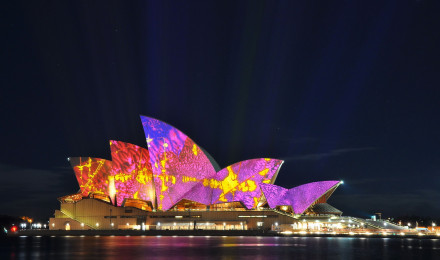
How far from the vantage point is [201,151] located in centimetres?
6731

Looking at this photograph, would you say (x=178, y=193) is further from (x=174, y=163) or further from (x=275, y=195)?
(x=275, y=195)

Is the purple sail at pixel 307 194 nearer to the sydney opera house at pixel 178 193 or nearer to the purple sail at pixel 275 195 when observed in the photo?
the sydney opera house at pixel 178 193

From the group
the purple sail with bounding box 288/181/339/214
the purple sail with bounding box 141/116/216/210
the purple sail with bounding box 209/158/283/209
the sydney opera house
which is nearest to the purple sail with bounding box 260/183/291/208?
the sydney opera house

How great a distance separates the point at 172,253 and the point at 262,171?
113ft

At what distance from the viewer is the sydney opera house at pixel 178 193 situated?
221 feet

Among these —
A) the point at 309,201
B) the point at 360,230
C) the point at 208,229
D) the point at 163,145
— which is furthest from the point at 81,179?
the point at 360,230

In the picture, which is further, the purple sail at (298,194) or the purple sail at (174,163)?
the purple sail at (298,194)

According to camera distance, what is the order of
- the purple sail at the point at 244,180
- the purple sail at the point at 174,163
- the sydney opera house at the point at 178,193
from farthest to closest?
the purple sail at the point at 244,180
the sydney opera house at the point at 178,193
the purple sail at the point at 174,163

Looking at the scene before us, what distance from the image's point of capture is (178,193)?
6862 centimetres

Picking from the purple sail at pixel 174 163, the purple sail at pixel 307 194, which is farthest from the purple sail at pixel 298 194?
the purple sail at pixel 174 163

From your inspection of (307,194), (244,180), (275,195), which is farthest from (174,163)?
(307,194)

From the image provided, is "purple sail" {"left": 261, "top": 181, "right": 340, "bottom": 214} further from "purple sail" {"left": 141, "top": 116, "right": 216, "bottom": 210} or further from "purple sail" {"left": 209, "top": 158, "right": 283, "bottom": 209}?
"purple sail" {"left": 141, "top": 116, "right": 216, "bottom": 210}

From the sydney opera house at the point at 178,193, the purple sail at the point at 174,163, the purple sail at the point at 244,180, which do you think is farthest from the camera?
the purple sail at the point at 244,180

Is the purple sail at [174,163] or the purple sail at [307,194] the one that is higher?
the purple sail at [174,163]
